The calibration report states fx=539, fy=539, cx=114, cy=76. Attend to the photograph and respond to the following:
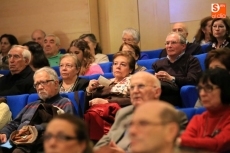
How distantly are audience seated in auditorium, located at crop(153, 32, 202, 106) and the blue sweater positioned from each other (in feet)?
2.42

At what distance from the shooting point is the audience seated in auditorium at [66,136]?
89.2 inches

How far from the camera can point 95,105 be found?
3986mm

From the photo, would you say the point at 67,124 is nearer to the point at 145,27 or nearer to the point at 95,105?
the point at 95,105

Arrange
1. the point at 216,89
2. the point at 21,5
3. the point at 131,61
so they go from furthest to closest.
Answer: the point at 21,5
the point at 131,61
the point at 216,89

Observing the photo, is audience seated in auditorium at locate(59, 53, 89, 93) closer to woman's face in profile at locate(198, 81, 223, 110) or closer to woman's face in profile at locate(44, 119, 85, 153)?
woman's face in profile at locate(198, 81, 223, 110)

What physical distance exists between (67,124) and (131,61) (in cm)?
212

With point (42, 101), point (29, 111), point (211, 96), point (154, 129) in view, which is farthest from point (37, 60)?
point (154, 129)

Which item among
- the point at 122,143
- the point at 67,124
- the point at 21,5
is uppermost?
the point at 21,5

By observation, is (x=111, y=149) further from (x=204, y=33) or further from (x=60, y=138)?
(x=204, y=33)

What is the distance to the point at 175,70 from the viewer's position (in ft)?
14.9

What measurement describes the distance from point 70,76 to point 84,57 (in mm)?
795

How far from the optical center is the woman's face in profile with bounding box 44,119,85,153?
226 cm

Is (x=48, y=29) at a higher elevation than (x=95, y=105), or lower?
higher

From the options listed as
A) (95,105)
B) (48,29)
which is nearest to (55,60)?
(48,29)
